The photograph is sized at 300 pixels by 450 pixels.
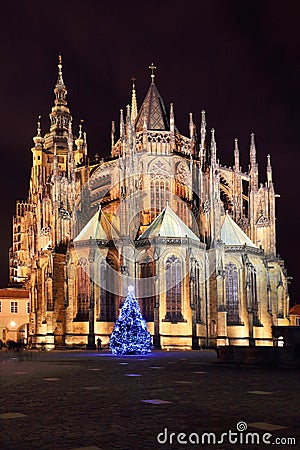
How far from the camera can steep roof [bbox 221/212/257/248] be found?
53006 mm

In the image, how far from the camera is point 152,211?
2195 inches

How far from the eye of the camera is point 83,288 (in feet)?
168

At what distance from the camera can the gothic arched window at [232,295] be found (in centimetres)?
5147

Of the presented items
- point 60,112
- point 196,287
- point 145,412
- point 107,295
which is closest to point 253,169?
point 196,287

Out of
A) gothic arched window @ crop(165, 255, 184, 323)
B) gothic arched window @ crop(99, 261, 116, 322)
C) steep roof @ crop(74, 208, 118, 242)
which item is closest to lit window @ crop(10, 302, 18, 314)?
steep roof @ crop(74, 208, 118, 242)

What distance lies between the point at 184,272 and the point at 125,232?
241 inches

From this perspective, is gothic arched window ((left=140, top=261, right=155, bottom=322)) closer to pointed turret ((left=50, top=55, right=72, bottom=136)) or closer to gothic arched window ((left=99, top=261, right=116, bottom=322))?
gothic arched window ((left=99, top=261, right=116, bottom=322))

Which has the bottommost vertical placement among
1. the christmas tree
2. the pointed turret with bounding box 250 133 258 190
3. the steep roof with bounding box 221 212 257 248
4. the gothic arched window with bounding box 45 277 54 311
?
the christmas tree

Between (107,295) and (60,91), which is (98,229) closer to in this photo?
(107,295)

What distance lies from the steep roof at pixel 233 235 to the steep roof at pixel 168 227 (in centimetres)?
297

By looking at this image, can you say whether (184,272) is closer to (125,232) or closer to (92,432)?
(125,232)

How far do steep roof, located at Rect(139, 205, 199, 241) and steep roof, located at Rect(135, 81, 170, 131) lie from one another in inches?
478

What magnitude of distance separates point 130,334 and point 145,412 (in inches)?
1047

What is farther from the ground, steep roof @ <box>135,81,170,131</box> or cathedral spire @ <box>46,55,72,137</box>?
cathedral spire @ <box>46,55,72,137</box>
